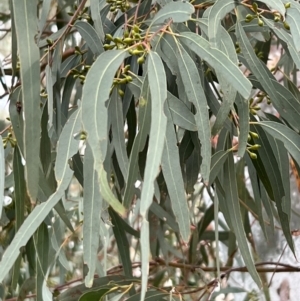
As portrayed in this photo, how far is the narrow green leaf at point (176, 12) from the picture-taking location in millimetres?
684

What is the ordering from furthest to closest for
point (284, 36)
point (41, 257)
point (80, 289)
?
1. point (80, 289)
2. point (41, 257)
3. point (284, 36)

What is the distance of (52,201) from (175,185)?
0.14 metres

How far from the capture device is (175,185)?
2.12 ft

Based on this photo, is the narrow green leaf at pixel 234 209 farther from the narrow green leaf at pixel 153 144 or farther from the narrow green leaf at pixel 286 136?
the narrow green leaf at pixel 153 144

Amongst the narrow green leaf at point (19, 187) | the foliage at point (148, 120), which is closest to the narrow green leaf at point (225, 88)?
the foliage at point (148, 120)

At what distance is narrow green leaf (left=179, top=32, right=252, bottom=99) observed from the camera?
0.61m

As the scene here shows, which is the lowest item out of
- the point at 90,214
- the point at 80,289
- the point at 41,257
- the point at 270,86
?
the point at 80,289

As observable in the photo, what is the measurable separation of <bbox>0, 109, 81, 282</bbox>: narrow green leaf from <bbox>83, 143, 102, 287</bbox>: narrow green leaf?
2 cm

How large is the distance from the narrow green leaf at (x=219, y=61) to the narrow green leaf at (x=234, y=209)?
18 centimetres

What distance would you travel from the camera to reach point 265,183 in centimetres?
85

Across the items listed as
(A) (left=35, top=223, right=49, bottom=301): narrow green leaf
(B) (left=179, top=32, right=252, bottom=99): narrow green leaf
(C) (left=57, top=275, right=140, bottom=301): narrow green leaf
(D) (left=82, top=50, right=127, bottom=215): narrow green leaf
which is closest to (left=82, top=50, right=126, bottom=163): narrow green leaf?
(D) (left=82, top=50, right=127, bottom=215): narrow green leaf

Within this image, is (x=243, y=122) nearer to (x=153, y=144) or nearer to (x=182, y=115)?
(x=182, y=115)

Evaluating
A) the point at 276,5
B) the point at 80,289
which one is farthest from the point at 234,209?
the point at 80,289

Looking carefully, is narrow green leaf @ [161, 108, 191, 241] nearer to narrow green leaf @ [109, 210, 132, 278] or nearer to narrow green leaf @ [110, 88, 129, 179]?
narrow green leaf @ [110, 88, 129, 179]
